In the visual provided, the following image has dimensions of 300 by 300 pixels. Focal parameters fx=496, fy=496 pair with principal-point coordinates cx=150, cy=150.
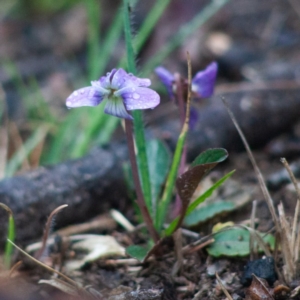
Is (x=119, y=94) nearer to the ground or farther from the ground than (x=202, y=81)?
farther from the ground

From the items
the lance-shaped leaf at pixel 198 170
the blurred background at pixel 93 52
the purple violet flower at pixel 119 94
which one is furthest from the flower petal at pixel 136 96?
the blurred background at pixel 93 52

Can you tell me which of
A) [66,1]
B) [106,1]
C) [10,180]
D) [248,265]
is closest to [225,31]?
[106,1]

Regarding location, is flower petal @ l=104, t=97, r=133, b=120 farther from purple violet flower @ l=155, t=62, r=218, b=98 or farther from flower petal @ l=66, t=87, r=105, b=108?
purple violet flower @ l=155, t=62, r=218, b=98

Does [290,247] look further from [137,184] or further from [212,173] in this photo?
[212,173]

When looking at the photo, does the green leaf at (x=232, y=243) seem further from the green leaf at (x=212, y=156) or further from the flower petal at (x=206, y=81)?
the flower petal at (x=206, y=81)

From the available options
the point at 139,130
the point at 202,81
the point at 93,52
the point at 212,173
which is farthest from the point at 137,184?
the point at 93,52

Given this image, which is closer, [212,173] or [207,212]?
[207,212]
